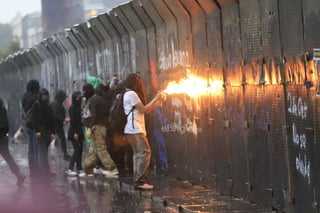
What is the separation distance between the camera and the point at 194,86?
13.6 m

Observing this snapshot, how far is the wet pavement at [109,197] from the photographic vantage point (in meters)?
11.7

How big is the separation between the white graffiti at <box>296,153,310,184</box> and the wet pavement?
1.22 meters

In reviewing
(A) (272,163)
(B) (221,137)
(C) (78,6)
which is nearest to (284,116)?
(A) (272,163)

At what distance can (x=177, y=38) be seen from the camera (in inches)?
567

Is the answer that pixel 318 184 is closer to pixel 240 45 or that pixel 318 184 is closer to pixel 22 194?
pixel 240 45

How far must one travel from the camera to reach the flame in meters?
12.4

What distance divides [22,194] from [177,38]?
389 cm

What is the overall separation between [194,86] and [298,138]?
4327mm

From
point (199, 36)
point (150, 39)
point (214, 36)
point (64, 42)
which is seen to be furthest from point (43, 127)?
point (64, 42)

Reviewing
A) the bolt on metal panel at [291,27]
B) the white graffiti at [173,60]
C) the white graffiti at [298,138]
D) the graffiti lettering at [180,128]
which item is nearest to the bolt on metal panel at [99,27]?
the white graffiti at [173,60]

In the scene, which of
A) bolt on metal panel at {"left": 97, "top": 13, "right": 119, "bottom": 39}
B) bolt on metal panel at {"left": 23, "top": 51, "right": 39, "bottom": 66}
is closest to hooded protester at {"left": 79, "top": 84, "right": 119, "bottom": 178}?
bolt on metal panel at {"left": 97, "top": 13, "right": 119, "bottom": 39}

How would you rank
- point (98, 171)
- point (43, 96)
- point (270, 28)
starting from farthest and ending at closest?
point (98, 171)
point (43, 96)
point (270, 28)

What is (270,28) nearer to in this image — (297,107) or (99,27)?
(297,107)

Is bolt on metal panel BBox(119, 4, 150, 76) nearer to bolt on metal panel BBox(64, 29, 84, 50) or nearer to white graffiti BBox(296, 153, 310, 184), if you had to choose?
bolt on metal panel BBox(64, 29, 84, 50)
